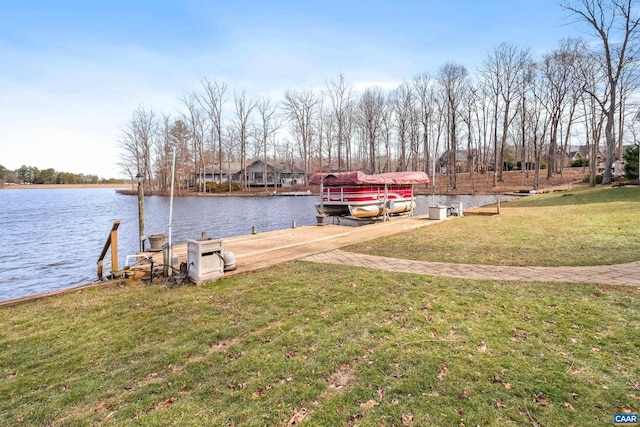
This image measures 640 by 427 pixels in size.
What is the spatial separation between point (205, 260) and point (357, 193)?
33.7 feet

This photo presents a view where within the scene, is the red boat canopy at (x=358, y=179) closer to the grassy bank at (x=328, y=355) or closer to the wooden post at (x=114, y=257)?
the grassy bank at (x=328, y=355)

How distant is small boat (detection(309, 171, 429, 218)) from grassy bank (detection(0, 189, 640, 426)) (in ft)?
32.0

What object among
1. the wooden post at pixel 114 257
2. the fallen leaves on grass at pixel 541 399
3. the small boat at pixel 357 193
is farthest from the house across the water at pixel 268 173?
the fallen leaves on grass at pixel 541 399

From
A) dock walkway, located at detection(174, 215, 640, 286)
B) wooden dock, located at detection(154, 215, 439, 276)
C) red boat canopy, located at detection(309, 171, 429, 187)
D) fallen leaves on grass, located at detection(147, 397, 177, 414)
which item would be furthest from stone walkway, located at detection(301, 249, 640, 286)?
red boat canopy, located at detection(309, 171, 429, 187)

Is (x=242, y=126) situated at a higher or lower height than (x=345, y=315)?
higher

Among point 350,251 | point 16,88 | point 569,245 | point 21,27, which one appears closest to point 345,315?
point 350,251

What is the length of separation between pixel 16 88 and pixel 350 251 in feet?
54.3

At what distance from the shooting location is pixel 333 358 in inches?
129

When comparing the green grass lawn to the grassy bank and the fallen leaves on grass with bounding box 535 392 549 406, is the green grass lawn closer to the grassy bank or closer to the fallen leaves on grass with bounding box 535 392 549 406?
the grassy bank

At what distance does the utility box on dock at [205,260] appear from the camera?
19.6ft

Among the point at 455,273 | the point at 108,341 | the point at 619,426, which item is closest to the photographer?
the point at 619,426

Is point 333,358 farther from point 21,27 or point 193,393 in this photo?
point 21,27

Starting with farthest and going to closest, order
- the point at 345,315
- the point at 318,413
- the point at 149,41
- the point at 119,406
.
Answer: the point at 149,41, the point at 345,315, the point at 119,406, the point at 318,413

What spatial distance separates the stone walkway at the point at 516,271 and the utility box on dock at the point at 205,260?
222 cm
